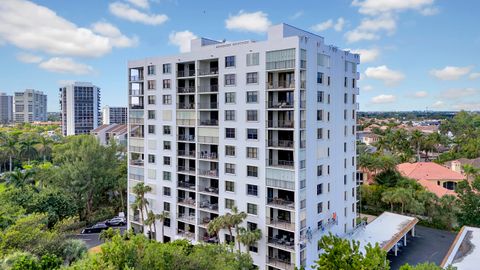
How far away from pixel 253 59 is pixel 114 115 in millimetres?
169457

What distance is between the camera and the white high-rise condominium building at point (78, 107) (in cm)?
14350

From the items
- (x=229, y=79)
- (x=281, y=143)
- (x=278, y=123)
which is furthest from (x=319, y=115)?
(x=229, y=79)

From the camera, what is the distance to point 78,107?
14462cm

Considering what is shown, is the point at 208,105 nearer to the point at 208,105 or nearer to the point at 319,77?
the point at 208,105

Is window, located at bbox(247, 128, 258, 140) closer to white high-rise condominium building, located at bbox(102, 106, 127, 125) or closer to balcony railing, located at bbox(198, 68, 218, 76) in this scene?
balcony railing, located at bbox(198, 68, 218, 76)

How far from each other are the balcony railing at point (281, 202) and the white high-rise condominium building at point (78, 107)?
131521 millimetres

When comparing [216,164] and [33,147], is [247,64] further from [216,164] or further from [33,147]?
[33,147]

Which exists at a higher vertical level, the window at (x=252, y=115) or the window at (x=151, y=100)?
the window at (x=151, y=100)

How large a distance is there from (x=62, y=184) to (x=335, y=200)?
129 feet

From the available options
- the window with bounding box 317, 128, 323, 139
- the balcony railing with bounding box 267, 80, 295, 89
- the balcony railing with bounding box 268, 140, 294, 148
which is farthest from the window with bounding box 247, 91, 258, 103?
the window with bounding box 317, 128, 323, 139

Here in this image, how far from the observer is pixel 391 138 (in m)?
89.0

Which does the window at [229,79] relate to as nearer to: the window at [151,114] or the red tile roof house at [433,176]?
the window at [151,114]

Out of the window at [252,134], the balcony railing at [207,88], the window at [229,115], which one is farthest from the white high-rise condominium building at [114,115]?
the window at [252,134]

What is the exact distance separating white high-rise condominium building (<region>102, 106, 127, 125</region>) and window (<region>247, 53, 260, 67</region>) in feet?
543
